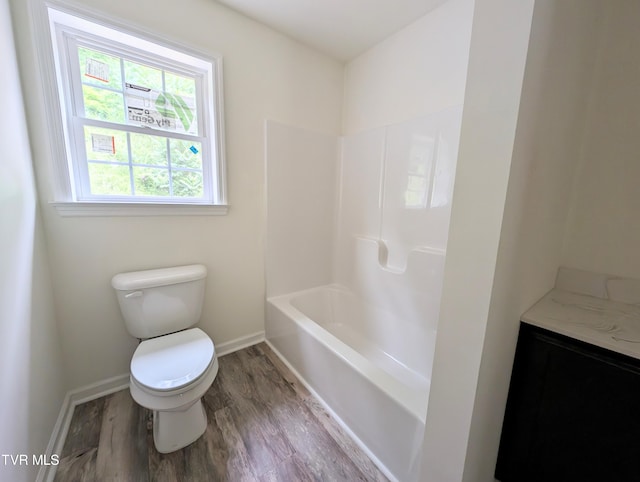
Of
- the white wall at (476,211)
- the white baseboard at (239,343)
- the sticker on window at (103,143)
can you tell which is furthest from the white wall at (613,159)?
the sticker on window at (103,143)

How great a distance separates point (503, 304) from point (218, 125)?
5.87 feet

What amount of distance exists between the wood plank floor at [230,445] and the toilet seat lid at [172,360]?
0.40m

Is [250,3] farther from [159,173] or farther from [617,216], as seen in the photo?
[617,216]

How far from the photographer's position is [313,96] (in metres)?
2.01

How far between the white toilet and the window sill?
351mm

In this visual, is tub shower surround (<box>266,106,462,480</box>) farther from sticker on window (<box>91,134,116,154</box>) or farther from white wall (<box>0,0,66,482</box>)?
white wall (<box>0,0,66,482</box>)

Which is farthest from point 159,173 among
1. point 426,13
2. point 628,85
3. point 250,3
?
point 628,85

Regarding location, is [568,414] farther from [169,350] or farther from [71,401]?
[71,401]

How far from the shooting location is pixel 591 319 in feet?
3.00

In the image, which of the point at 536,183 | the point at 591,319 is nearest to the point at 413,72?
the point at 536,183

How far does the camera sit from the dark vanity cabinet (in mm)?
748

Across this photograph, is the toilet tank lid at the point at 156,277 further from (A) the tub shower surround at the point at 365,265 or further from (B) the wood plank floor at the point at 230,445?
(B) the wood plank floor at the point at 230,445

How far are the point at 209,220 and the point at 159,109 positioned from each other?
0.74m

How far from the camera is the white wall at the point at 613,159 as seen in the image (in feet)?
3.17
